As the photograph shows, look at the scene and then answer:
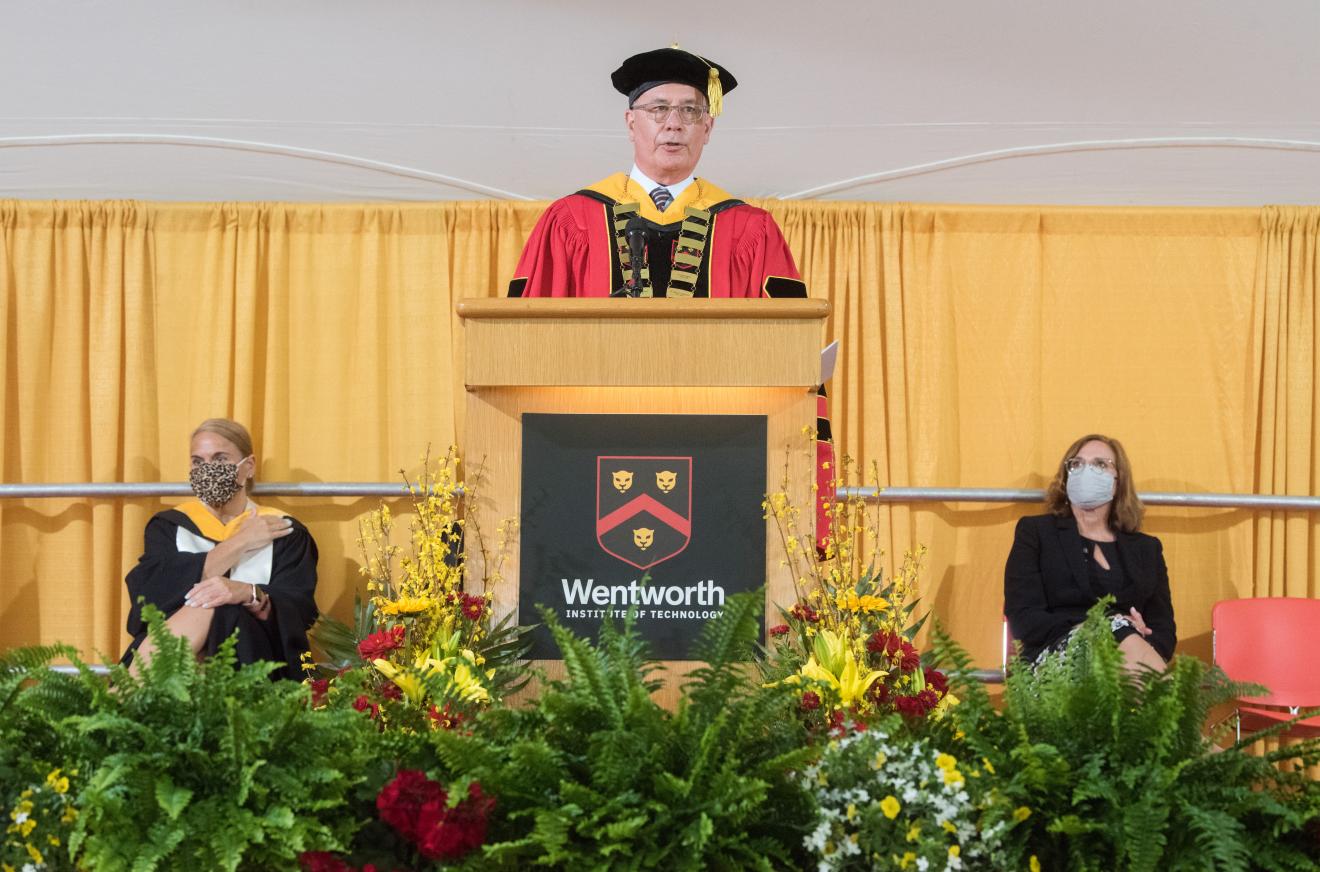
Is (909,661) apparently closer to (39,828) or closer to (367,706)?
(367,706)

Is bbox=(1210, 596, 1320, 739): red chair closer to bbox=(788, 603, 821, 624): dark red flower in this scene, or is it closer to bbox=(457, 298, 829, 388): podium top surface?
bbox=(788, 603, 821, 624): dark red flower

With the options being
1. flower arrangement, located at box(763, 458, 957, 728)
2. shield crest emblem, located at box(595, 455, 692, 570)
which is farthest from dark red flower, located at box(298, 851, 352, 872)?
shield crest emblem, located at box(595, 455, 692, 570)

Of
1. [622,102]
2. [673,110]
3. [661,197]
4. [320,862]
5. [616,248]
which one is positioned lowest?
[320,862]

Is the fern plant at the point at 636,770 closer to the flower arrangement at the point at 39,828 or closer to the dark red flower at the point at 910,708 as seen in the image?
the dark red flower at the point at 910,708

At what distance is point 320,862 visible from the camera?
5.14 ft

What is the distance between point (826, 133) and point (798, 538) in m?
2.60

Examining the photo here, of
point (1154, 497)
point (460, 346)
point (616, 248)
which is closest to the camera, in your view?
point (616, 248)

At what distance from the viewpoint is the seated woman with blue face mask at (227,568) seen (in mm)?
3900

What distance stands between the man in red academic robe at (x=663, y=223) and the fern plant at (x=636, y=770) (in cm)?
195

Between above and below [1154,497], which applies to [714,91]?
above

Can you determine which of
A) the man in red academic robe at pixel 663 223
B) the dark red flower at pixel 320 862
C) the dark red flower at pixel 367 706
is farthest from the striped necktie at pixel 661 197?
the dark red flower at pixel 320 862

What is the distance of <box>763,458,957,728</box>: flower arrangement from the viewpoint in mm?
2033

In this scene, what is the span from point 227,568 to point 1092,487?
268 centimetres

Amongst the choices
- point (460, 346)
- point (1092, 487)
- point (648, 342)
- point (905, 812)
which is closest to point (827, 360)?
point (648, 342)
